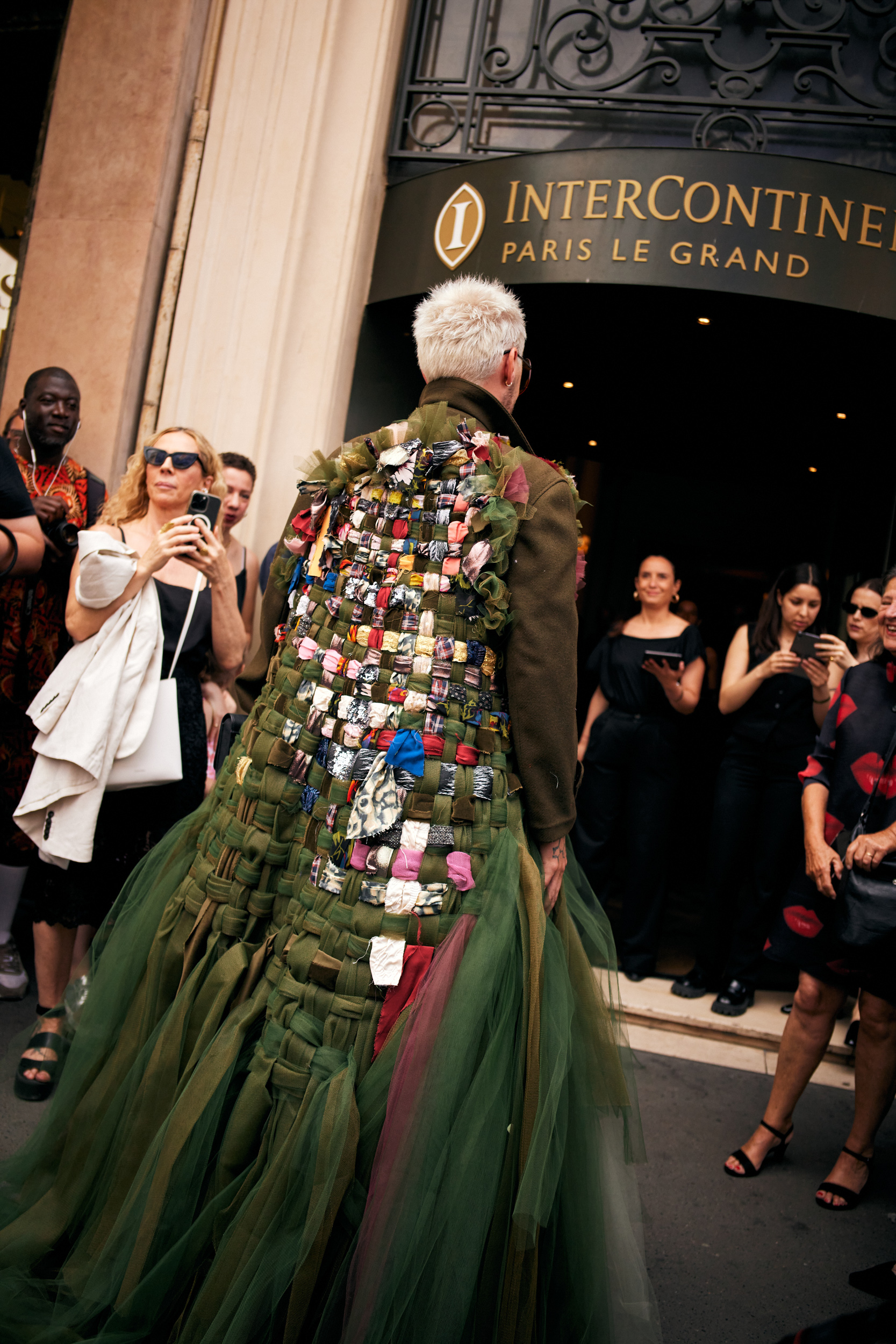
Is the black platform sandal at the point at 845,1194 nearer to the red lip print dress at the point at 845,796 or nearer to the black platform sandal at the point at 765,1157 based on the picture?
the black platform sandal at the point at 765,1157

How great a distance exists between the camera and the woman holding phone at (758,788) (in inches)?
181

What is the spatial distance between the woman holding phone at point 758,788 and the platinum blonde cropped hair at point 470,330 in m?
2.79

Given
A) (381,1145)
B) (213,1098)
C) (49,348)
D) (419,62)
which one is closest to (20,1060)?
(213,1098)

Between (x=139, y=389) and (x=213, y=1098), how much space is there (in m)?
4.30

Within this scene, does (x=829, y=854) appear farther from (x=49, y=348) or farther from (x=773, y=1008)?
(x=49, y=348)

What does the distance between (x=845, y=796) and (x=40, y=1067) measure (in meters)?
2.81

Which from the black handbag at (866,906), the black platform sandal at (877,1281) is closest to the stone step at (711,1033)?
the black platform sandal at (877,1281)

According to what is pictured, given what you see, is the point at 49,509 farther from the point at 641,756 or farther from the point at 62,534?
the point at 641,756

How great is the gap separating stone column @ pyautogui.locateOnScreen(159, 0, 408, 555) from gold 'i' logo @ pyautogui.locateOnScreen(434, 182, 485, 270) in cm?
48

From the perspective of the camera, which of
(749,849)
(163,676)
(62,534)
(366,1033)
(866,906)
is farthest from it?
(749,849)

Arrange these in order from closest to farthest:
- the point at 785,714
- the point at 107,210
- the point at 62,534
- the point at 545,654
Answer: the point at 545,654
the point at 62,534
the point at 785,714
the point at 107,210

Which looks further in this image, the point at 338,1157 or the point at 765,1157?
the point at 765,1157

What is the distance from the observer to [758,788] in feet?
15.4

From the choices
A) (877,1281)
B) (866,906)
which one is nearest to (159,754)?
(866,906)
